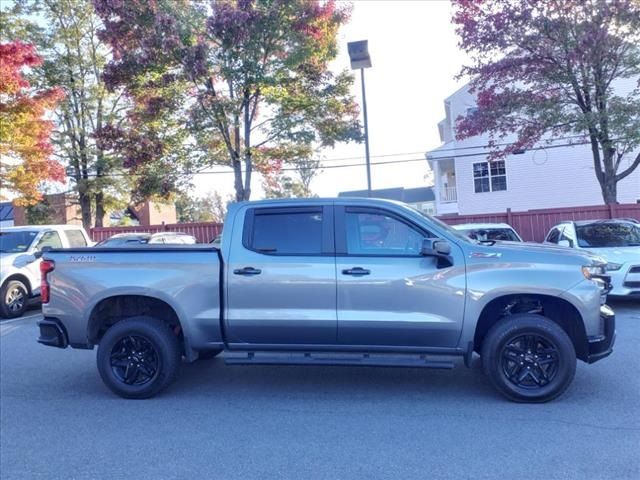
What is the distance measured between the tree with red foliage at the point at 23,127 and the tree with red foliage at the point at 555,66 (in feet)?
38.6

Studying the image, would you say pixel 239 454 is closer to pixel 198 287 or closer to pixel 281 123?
pixel 198 287

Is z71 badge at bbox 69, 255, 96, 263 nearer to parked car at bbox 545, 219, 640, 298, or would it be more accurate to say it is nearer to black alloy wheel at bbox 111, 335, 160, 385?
black alloy wheel at bbox 111, 335, 160, 385

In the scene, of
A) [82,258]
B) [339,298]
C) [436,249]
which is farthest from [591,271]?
[82,258]

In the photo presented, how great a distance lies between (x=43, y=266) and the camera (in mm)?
5945

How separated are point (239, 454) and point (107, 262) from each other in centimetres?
255

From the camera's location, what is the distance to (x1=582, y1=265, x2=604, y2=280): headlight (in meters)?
5.28

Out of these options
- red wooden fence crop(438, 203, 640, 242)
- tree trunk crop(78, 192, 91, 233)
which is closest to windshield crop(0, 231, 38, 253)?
red wooden fence crop(438, 203, 640, 242)

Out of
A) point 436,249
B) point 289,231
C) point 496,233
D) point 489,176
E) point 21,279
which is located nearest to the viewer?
point 436,249

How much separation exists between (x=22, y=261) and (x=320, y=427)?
926cm

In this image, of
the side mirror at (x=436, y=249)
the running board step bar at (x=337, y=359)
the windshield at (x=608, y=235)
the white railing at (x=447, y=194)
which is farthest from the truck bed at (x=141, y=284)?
the white railing at (x=447, y=194)

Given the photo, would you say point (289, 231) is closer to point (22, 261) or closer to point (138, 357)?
point (138, 357)

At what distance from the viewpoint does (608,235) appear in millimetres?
10969

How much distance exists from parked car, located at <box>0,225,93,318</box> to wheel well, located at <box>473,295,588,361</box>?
9.62 meters

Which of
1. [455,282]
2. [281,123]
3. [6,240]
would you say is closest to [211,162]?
[281,123]
